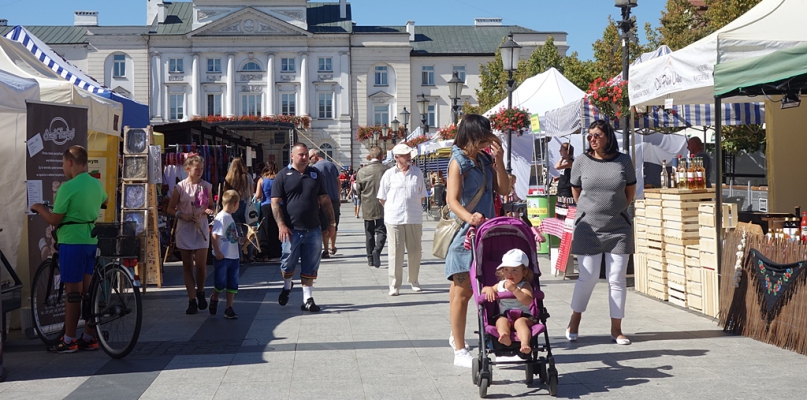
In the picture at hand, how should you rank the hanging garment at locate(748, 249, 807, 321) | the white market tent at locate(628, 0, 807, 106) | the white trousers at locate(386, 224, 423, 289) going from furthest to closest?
the white trousers at locate(386, 224, 423, 289), the white market tent at locate(628, 0, 807, 106), the hanging garment at locate(748, 249, 807, 321)

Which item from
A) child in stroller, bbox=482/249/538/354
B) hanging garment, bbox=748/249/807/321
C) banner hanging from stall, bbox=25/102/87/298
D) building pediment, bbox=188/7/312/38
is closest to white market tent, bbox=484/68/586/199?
hanging garment, bbox=748/249/807/321

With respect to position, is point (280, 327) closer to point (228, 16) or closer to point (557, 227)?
point (557, 227)

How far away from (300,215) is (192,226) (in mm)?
1249

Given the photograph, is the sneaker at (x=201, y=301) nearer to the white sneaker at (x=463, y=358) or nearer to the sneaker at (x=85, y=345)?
the sneaker at (x=85, y=345)

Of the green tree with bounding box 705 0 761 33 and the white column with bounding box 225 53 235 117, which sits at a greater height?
the white column with bounding box 225 53 235 117

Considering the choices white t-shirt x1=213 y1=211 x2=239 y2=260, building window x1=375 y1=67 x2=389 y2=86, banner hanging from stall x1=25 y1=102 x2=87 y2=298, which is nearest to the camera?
banner hanging from stall x1=25 y1=102 x2=87 y2=298

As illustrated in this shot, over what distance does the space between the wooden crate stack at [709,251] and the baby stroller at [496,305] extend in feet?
10.7

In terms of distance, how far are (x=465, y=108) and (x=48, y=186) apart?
44.8 metres

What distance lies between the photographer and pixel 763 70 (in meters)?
7.50

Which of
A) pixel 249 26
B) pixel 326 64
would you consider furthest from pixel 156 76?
pixel 326 64

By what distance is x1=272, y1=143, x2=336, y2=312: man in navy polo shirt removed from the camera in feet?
32.0

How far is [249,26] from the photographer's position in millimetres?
73188

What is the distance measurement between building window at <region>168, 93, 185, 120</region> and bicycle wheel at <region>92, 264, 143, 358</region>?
6885cm

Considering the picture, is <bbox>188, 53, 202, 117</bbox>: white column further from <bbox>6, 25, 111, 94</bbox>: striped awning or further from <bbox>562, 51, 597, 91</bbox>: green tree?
<bbox>6, 25, 111, 94</bbox>: striped awning
